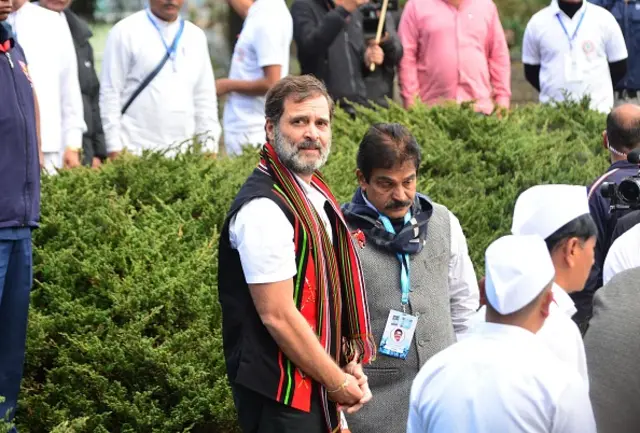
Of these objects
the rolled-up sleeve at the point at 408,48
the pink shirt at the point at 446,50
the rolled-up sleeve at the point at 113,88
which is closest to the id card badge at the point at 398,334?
the rolled-up sleeve at the point at 113,88

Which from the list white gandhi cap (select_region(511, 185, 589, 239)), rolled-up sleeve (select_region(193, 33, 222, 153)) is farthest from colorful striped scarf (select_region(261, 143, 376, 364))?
rolled-up sleeve (select_region(193, 33, 222, 153))

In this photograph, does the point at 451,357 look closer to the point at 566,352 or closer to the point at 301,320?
the point at 566,352

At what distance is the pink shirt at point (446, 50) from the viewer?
11477mm

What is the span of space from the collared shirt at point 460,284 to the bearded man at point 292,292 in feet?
2.10

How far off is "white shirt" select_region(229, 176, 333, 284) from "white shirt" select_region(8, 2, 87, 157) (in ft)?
13.6

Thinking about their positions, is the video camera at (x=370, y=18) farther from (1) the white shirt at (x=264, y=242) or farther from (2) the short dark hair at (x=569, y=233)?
(2) the short dark hair at (x=569, y=233)

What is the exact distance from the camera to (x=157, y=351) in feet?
21.7

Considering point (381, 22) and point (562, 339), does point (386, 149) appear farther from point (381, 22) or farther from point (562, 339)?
point (381, 22)

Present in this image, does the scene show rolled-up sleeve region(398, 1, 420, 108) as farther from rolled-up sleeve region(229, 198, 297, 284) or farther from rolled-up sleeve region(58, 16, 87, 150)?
rolled-up sleeve region(229, 198, 297, 284)

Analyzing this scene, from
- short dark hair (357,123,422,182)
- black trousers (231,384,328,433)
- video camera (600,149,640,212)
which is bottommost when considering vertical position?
black trousers (231,384,328,433)

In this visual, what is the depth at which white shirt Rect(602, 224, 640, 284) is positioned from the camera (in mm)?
5406

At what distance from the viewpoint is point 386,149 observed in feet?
18.4

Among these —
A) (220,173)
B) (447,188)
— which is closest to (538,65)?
(447,188)

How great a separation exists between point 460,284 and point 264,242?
1.22 m
